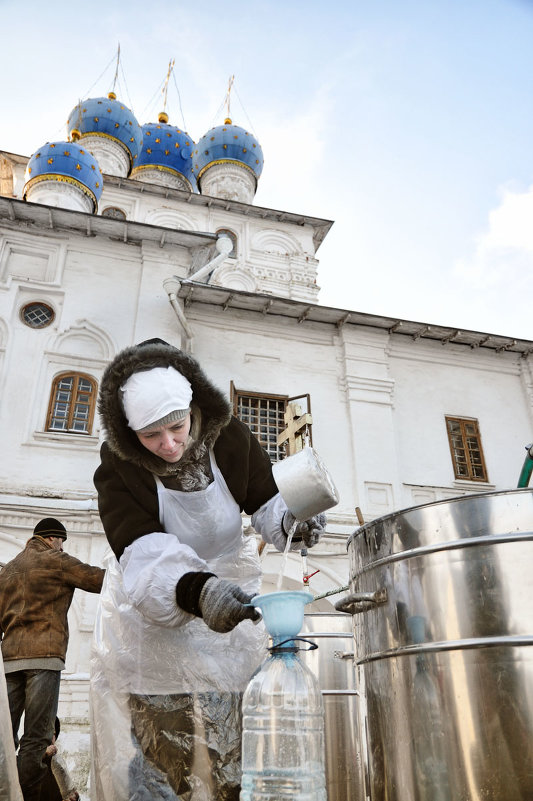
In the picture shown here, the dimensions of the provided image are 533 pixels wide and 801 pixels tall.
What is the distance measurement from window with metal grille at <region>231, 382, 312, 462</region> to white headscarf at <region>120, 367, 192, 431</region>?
28.0 feet

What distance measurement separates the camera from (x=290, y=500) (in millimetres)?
2465

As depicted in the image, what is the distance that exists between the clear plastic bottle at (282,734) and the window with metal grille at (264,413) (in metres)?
8.97

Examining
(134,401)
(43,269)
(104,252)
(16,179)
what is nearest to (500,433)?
(104,252)

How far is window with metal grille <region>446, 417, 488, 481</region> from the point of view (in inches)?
478

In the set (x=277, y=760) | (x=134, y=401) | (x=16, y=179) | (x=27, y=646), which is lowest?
(x=277, y=760)

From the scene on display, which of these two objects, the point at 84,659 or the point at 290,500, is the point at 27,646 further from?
the point at 84,659

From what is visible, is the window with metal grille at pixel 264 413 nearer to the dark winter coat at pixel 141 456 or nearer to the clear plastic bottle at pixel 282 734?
the dark winter coat at pixel 141 456

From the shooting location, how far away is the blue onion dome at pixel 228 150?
65.1ft

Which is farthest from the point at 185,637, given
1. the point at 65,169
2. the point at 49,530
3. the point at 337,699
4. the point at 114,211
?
the point at 114,211

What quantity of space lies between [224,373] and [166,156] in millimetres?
11517

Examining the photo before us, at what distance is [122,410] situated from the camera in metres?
2.60

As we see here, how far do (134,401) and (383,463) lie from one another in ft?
31.1

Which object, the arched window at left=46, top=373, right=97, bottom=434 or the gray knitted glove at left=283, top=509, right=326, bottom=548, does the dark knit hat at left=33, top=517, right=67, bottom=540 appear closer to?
the gray knitted glove at left=283, top=509, right=326, bottom=548

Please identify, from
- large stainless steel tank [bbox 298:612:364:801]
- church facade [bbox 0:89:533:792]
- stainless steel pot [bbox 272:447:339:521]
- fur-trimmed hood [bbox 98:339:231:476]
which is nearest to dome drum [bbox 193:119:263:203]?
church facade [bbox 0:89:533:792]
